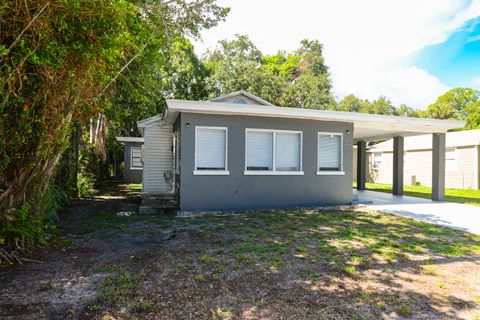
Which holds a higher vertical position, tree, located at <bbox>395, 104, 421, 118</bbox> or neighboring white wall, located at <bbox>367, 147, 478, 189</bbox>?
tree, located at <bbox>395, 104, 421, 118</bbox>

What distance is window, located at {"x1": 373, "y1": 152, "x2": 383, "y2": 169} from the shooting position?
1997cm

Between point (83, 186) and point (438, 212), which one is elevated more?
point (83, 186)

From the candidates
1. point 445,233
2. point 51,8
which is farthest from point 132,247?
point 445,233

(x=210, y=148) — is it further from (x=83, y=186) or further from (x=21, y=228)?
(x=83, y=186)

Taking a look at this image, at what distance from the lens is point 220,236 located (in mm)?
5246

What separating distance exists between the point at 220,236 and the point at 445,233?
183 inches

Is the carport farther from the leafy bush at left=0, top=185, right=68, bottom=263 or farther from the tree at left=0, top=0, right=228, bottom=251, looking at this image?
the leafy bush at left=0, top=185, right=68, bottom=263

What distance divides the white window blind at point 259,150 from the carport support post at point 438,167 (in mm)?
6872

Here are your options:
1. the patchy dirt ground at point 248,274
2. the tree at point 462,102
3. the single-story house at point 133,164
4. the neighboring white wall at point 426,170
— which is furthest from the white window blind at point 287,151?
the tree at point 462,102

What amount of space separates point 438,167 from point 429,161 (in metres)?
8.04

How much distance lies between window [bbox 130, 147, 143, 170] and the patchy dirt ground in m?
11.7

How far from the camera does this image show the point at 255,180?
795cm

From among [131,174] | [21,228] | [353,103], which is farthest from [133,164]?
[353,103]

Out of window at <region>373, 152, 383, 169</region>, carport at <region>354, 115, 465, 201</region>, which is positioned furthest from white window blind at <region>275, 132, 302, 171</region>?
window at <region>373, 152, 383, 169</region>
